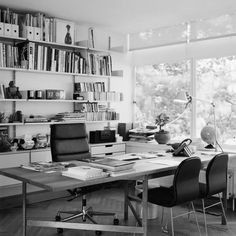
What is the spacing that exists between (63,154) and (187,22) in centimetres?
299

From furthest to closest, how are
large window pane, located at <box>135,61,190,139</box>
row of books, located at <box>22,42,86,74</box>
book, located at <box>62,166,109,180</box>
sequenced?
large window pane, located at <box>135,61,190,139</box>
row of books, located at <box>22,42,86,74</box>
book, located at <box>62,166,109,180</box>

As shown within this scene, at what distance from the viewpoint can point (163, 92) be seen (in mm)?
6328

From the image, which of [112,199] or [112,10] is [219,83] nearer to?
[112,10]

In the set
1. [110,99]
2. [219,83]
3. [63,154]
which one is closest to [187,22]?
[219,83]

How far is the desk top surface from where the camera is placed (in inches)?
110

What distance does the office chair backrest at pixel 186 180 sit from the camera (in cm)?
338

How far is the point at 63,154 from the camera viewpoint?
4340 millimetres

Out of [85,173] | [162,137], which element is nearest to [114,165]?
[85,173]

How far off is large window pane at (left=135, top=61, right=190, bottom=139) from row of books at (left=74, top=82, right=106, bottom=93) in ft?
3.05

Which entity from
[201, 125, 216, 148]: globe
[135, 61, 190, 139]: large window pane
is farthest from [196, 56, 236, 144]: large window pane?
[201, 125, 216, 148]: globe

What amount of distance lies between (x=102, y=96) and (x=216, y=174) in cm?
263

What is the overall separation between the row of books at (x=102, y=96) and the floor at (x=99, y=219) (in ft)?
5.04

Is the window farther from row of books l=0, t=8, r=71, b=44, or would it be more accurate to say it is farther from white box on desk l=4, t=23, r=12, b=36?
white box on desk l=4, t=23, r=12, b=36

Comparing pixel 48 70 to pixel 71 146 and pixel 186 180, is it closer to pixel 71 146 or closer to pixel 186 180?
pixel 71 146
